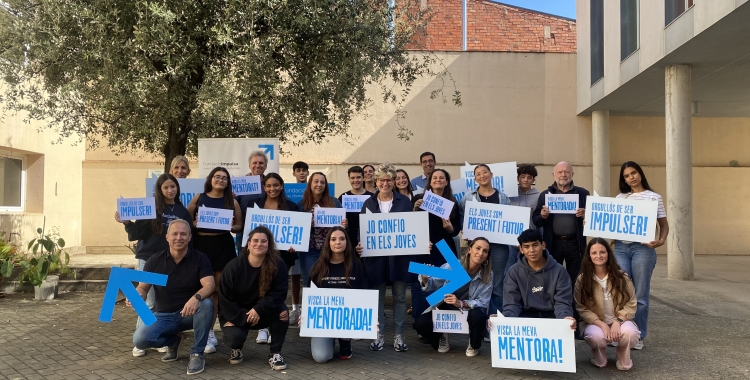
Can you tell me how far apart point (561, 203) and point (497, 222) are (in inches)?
29.1

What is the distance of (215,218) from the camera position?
6.00 m

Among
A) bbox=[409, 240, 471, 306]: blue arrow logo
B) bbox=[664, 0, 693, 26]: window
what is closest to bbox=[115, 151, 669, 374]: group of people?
bbox=[409, 240, 471, 306]: blue arrow logo

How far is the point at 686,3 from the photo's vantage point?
10.2m

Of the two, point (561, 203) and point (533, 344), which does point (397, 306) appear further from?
point (561, 203)

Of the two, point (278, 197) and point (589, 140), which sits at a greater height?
point (589, 140)

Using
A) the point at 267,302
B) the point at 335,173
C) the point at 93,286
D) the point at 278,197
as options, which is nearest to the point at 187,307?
the point at 267,302

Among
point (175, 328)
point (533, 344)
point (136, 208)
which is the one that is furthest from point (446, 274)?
point (136, 208)

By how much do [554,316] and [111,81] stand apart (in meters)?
5.79

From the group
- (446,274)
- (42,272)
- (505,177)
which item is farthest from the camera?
(42,272)

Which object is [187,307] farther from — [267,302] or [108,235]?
[108,235]

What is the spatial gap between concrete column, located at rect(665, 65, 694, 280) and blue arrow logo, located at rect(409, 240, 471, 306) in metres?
7.96

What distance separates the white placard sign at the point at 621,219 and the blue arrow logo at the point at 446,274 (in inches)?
58.2

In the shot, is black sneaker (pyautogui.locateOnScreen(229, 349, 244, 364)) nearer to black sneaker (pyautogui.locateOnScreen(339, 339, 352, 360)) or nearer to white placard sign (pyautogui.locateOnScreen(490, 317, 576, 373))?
black sneaker (pyautogui.locateOnScreen(339, 339, 352, 360))

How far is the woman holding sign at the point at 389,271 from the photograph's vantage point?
5.98 meters
